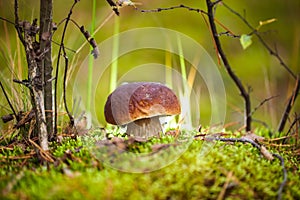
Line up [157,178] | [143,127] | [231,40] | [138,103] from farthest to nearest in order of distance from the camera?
[231,40], [143,127], [138,103], [157,178]

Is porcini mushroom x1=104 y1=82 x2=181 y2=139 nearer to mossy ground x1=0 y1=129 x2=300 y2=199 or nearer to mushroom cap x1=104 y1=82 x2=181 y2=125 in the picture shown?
mushroom cap x1=104 y1=82 x2=181 y2=125

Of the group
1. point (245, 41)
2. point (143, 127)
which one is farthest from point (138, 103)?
point (245, 41)

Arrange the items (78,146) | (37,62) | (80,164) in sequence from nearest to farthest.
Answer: (80,164), (37,62), (78,146)

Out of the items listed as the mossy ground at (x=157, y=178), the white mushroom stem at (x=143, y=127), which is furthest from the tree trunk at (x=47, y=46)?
the white mushroom stem at (x=143, y=127)

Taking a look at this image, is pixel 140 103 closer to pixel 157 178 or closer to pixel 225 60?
pixel 157 178

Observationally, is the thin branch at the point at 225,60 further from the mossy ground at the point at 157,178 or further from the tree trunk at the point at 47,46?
the tree trunk at the point at 47,46

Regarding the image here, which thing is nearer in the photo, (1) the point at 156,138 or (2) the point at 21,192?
(2) the point at 21,192

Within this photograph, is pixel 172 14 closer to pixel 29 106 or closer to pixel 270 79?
pixel 270 79

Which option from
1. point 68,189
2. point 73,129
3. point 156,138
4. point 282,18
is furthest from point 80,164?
point 282,18
